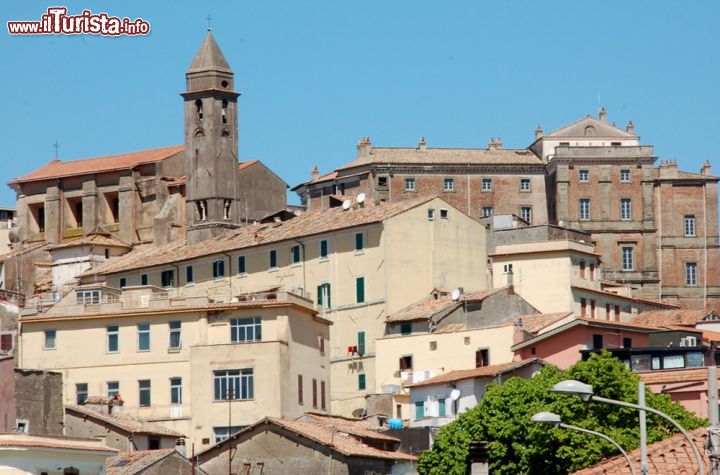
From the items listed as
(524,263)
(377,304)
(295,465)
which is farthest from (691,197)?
(295,465)

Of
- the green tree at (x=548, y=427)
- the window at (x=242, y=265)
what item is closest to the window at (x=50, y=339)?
the window at (x=242, y=265)

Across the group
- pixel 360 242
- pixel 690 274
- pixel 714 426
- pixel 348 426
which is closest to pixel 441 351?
pixel 360 242

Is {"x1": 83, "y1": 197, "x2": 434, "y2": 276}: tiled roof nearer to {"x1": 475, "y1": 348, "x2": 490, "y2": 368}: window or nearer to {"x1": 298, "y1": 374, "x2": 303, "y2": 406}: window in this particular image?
{"x1": 475, "y1": 348, "x2": 490, "y2": 368}: window

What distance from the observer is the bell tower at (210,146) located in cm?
11462

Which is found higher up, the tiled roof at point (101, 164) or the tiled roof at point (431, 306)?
the tiled roof at point (101, 164)

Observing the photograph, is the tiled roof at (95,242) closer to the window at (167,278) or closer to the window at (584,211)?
the window at (167,278)

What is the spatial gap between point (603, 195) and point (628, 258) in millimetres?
4580

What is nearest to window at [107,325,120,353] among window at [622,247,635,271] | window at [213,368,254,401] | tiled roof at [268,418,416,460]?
window at [213,368,254,401]

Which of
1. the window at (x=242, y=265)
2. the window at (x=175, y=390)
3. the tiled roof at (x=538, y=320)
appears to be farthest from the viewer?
the window at (x=242, y=265)

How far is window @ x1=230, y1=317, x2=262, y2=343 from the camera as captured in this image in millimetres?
87500

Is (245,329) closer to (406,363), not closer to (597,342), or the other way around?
(406,363)

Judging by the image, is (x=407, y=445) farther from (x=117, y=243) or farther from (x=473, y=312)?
(x=117, y=243)

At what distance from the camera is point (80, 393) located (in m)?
90.1

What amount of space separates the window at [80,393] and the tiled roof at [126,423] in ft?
16.5
